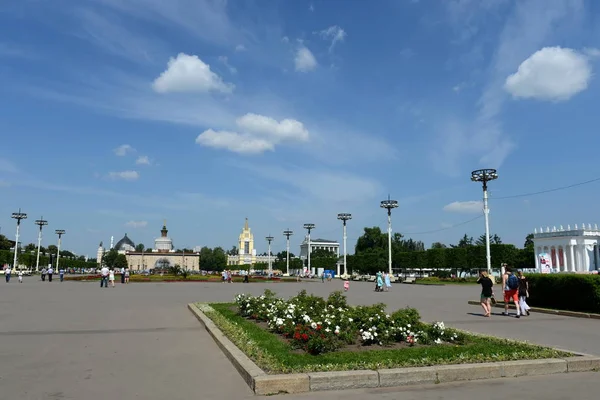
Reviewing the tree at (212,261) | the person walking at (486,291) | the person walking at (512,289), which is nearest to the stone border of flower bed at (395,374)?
the person walking at (486,291)

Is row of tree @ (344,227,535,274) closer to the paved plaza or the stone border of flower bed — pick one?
the paved plaza

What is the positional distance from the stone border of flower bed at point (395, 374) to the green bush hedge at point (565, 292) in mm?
9792

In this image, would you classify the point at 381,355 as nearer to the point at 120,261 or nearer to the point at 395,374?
the point at 395,374

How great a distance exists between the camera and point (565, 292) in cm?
1761

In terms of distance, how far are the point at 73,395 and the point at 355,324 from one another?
5858 millimetres

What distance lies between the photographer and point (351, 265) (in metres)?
96.5

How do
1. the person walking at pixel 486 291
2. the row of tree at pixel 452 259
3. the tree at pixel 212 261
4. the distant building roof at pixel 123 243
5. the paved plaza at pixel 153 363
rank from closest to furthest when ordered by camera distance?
the paved plaza at pixel 153 363 → the person walking at pixel 486 291 → the row of tree at pixel 452 259 → the tree at pixel 212 261 → the distant building roof at pixel 123 243

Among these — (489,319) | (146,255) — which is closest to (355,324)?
(489,319)

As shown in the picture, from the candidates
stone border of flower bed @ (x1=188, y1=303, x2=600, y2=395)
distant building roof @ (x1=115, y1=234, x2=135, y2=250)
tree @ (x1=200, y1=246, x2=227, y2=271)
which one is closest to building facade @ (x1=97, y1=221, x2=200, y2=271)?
tree @ (x1=200, y1=246, x2=227, y2=271)

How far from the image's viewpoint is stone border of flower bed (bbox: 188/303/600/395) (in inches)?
251

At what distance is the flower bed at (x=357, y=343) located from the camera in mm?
7398

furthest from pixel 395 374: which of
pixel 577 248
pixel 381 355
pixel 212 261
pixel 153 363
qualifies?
pixel 212 261

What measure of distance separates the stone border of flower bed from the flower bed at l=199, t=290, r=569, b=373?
0.28 m

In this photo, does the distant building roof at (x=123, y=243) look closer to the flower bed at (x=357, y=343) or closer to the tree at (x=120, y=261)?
the tree at (x=120, y=261)
